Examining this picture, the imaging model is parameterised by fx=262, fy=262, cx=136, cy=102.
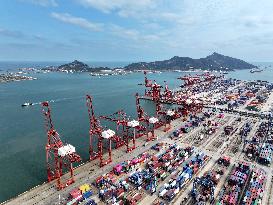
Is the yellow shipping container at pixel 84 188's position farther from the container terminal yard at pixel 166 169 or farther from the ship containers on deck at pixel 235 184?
the ship containers on deck at pixel 235 184

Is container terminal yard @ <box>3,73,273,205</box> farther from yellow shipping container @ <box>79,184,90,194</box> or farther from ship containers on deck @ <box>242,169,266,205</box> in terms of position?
yellow shipping container @ <box>79,184,90,194</box>

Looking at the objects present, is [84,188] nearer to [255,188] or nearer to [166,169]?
[166,169]

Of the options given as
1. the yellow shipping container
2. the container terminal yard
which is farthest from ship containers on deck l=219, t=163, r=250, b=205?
the yellow shipping container

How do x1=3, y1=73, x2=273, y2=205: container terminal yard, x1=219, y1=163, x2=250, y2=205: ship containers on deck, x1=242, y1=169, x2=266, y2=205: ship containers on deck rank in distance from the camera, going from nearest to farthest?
x1=242, y1=169, x2=266, y2=205: ship containers on deck → x1=219, y1=163, x2=250, y2=205: ship containers on deck → x1=3, y1=73, x2=273, y2=205: container terminal yard

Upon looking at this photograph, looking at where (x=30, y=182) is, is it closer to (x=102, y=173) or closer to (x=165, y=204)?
(x=102, y=173)

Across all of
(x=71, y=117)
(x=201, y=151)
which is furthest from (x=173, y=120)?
(x=71, y=117)

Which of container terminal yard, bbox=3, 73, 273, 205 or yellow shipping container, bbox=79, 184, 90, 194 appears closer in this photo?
container terminal yard, bbox=3, 73, 273, 205

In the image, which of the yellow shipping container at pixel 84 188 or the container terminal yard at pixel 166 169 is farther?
the yellow shipping container at pixel 84 188

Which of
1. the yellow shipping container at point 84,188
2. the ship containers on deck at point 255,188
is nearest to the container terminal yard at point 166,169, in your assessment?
the ship containers on deck at point 255,188

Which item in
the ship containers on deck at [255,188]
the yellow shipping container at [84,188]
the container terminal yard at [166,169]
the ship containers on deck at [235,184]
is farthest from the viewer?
the yellow shipping container at [84,188]

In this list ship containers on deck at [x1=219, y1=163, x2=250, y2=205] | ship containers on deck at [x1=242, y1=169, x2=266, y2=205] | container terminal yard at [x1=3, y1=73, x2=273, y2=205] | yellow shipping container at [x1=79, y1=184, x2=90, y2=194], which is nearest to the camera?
ship containers on deck at [x1=242, y1=169, x2=266, y2=205]

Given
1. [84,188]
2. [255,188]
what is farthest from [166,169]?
[84,188]
